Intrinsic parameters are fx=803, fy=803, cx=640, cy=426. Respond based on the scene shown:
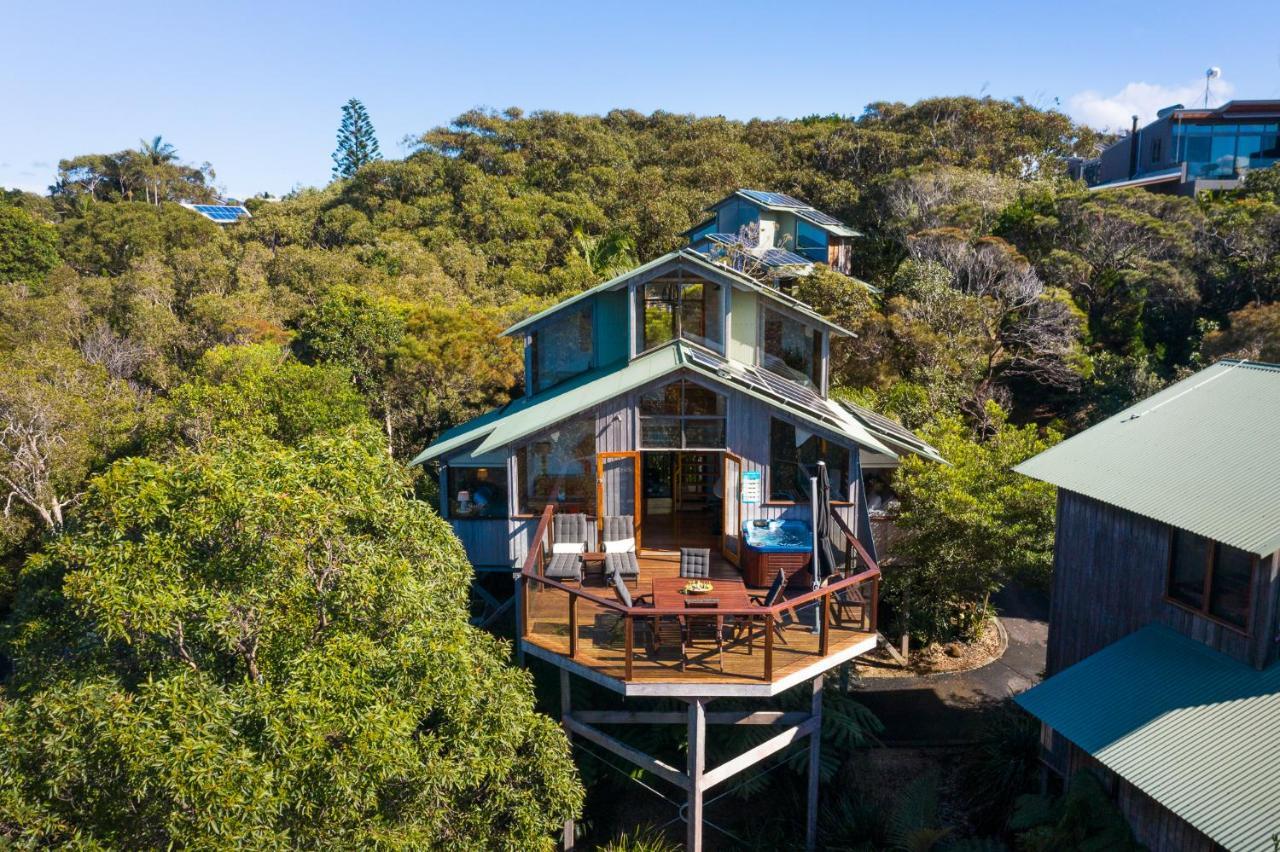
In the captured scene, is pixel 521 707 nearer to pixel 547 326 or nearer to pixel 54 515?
pixel 547 326

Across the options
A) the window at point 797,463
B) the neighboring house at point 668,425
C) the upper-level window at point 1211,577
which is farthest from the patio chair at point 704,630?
the upper-level window at point 1211,577

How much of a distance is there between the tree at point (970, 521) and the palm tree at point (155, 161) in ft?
291

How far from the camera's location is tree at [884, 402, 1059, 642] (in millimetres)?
16297

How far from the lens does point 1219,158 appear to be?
151 ft

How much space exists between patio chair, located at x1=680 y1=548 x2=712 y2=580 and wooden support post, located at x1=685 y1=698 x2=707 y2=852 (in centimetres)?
253

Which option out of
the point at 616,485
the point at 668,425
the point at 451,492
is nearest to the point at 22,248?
the point at 451,492

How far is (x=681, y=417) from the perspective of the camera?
14922 mm

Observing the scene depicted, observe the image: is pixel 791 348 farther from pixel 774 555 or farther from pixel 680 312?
pixel 774 555

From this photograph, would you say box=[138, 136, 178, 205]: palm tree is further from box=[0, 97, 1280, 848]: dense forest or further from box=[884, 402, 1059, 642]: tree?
box=[884, 402, 1059, 642]: tree

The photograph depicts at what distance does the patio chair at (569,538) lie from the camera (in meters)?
14.1

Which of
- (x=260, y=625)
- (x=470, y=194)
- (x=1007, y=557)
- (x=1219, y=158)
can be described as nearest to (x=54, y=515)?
(x=260, y=625)

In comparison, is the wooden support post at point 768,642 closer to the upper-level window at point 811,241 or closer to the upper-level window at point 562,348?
the upper-level window at point 562,348

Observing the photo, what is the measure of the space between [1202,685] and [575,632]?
8621 mm

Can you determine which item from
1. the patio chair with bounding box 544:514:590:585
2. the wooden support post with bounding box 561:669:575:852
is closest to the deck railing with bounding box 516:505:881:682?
the patio chair with bounding box 544:514:590:585
